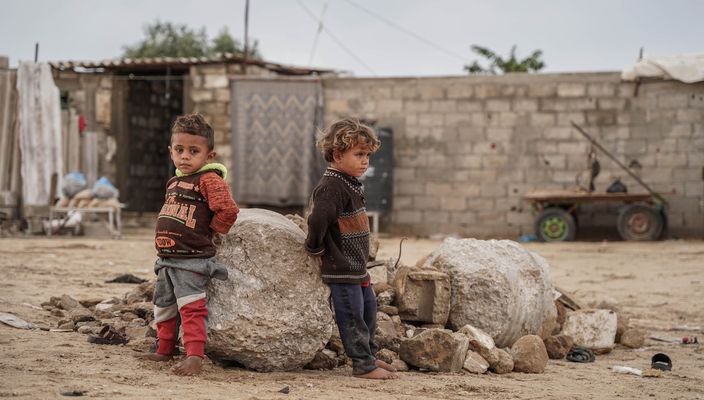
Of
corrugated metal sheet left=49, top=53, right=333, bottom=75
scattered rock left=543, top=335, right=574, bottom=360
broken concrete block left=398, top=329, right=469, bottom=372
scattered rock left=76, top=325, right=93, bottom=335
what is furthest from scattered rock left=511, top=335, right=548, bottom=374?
corrugated metal sheet left=49, top=53, right=333, bottom=75

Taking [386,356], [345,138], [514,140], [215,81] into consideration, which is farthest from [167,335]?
[215,81]

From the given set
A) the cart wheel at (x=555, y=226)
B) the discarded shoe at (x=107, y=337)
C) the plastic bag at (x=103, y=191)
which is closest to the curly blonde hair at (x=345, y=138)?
the discarded shoe at (x=107, y=337)

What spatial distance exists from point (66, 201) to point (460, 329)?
430 inches

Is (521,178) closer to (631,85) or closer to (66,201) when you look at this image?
(631,85)

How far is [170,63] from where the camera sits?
53.3ft

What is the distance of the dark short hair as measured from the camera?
422cm

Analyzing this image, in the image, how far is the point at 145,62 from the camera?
16016 millimetres

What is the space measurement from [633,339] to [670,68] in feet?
29.3

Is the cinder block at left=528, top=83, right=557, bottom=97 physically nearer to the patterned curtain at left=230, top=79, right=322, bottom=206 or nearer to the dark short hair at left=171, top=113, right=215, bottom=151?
the patterned curtain at left=230, top=79, right=322, bottom=206

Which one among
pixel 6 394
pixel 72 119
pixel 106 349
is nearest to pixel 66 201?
pixel 72 119

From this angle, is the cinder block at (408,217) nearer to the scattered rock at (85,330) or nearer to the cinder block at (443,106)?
the cinder block at (443,106)

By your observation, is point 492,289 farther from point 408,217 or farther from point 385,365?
point 408,217

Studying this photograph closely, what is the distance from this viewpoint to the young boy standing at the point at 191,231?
13.5ft

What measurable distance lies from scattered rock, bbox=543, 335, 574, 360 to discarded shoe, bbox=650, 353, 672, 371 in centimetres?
53
